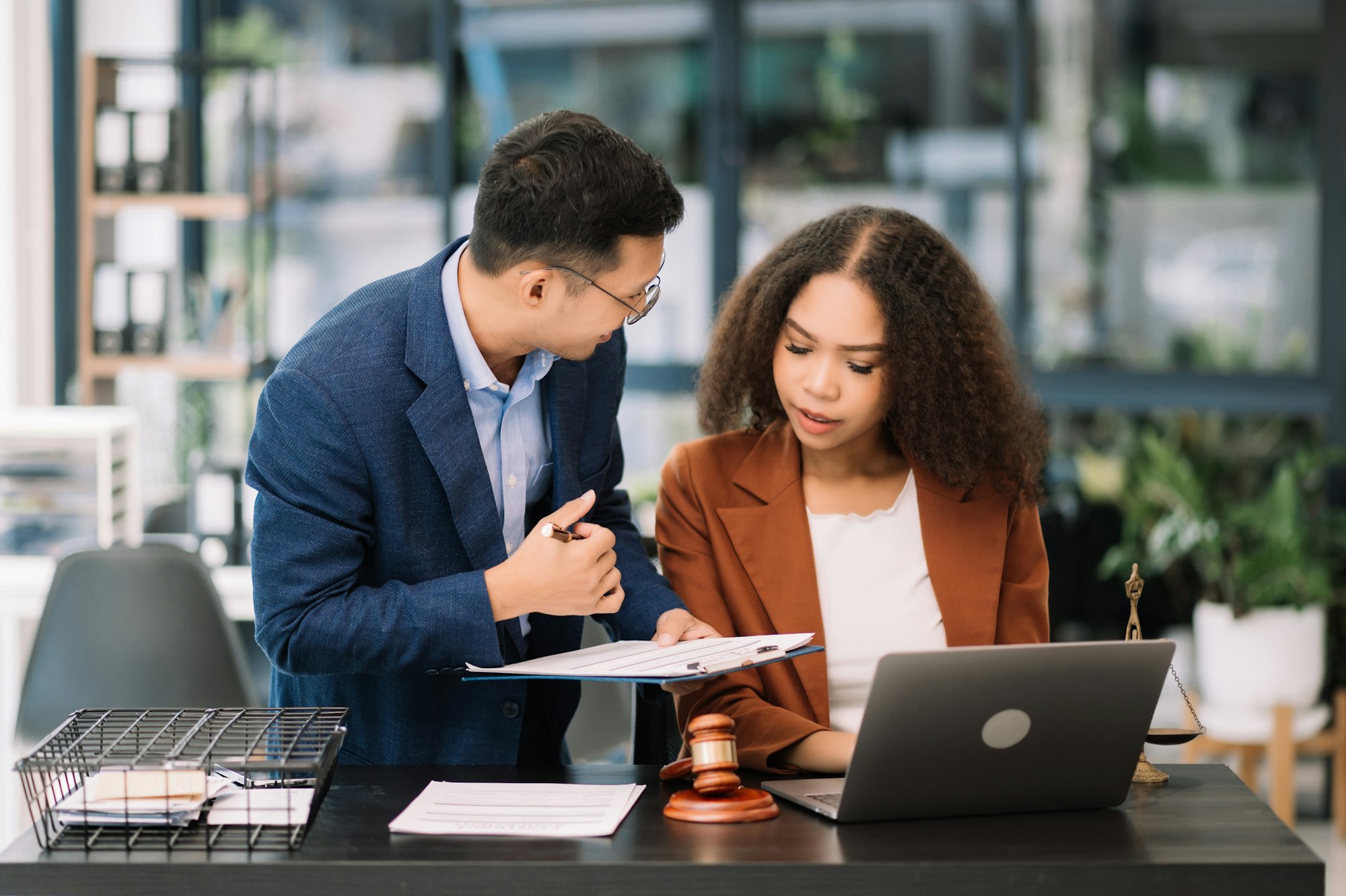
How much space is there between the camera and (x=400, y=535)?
5.60ft

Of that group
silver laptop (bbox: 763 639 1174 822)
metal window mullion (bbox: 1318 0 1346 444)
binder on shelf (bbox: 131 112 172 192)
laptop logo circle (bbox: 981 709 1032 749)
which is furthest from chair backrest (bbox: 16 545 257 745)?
metal window mullion (bbox: 1318 0 1346 444)

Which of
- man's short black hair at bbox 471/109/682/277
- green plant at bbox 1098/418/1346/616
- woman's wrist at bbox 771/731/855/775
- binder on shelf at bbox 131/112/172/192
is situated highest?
binder on shelf at bbox 131/112/172/192

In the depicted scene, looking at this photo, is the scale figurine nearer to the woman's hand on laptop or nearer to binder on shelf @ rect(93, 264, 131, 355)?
the woman's hand on laptop

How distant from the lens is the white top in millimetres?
1860

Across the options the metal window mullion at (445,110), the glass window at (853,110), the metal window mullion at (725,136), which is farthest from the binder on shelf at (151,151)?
the glass window at (853,110)

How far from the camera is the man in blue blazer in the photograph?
1.59 metres

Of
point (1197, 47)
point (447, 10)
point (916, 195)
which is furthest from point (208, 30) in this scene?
point (1197, 47)

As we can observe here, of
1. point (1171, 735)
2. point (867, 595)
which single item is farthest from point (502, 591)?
point (1171, 735)

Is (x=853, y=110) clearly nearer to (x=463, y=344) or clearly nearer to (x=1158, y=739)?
(x=463, y=344)

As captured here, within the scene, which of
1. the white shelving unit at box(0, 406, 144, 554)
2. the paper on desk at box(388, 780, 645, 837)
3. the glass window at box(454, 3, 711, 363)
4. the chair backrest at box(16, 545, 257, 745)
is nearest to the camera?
the paper on desk at box(388, 780, 645, 837)

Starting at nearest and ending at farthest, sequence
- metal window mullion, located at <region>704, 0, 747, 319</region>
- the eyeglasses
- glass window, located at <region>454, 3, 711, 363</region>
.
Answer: the eyeglasses, metal window mullion, located at <region>704, 0, 747, 319</region>, glass window, located at <region>454, 3, 711, 363</region>

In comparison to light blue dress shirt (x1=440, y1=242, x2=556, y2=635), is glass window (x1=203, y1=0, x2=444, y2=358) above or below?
above

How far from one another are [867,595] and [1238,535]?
8.54ft

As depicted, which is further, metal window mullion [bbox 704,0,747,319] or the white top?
metal window mullion [bbox 704,0,747,319]
